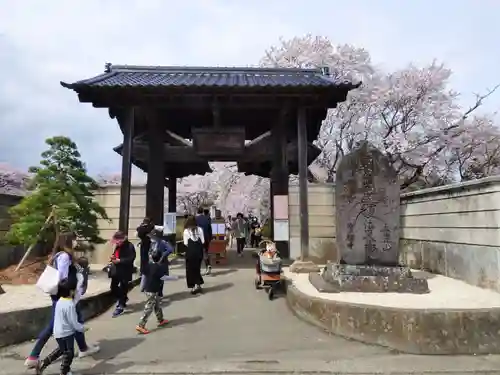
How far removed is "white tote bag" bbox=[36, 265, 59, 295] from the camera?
4.56 metres

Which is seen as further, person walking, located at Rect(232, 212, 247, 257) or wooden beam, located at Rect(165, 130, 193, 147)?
person walking, located at Rect(232, 212, 247, 257)

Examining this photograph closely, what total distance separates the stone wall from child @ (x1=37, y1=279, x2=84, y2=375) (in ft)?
21.3

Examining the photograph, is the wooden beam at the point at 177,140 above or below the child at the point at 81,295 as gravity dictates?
above

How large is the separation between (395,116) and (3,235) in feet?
67.5

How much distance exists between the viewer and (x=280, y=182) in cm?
1258

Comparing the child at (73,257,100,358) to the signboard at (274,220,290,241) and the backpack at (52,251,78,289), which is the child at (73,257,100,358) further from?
the signboard at (274,220,290,241)

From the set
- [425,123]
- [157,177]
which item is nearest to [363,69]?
[425,123]

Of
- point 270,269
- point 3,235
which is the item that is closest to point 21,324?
point 270,269

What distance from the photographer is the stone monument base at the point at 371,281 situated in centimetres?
737

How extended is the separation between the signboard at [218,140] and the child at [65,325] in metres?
7.08

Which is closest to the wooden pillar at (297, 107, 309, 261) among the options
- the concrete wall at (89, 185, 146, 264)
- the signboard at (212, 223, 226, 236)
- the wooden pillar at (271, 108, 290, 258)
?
the wooden pillar at (271, 108, 290, 258)

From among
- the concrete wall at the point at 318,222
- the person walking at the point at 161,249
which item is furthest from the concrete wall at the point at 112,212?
the person walking at the point at 161,249

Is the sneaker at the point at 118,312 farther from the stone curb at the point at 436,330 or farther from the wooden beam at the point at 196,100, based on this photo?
the wooden beam at the point at 196,100

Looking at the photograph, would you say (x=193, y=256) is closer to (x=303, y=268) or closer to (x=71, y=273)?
(x=303, y=268)
